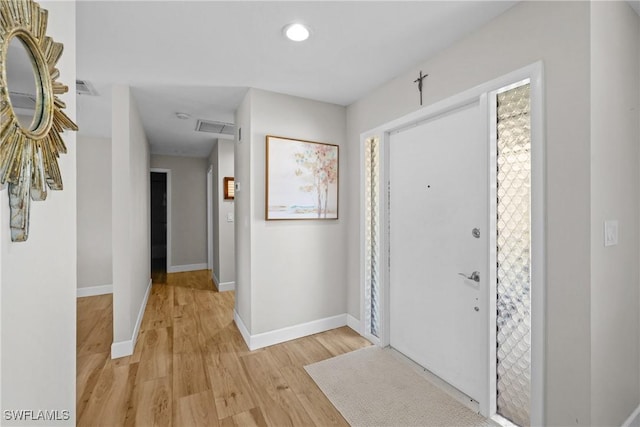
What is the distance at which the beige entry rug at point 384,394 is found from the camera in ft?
5.69

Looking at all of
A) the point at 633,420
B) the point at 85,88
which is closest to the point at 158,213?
the point at 85,88

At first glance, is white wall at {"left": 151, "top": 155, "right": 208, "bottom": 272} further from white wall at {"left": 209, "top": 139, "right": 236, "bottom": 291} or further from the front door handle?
the front door handle

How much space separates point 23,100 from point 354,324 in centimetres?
283

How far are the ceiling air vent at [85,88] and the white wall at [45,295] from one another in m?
1.48

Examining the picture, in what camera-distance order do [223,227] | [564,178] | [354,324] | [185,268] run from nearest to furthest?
[564,178] → [354,324] → [223,227] → [185,268]

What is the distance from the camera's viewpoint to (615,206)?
1.40 metres

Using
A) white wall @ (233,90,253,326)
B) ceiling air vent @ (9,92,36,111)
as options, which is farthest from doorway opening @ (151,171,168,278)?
ceiling air vent @ (9,92,36,111)

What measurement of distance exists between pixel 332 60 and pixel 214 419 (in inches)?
95.8

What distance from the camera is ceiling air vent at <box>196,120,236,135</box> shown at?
3.62 m

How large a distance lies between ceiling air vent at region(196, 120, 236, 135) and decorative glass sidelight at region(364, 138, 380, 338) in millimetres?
1917

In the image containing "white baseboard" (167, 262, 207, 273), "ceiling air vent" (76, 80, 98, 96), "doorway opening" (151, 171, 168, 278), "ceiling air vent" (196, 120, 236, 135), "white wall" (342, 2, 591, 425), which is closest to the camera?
"white wall" (342, 2, 591, 425)

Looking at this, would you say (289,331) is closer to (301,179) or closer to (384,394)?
(384,394)

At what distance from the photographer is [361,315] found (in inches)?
111

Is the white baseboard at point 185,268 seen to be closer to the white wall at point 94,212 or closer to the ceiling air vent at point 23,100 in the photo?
the white wall at point 94,212
